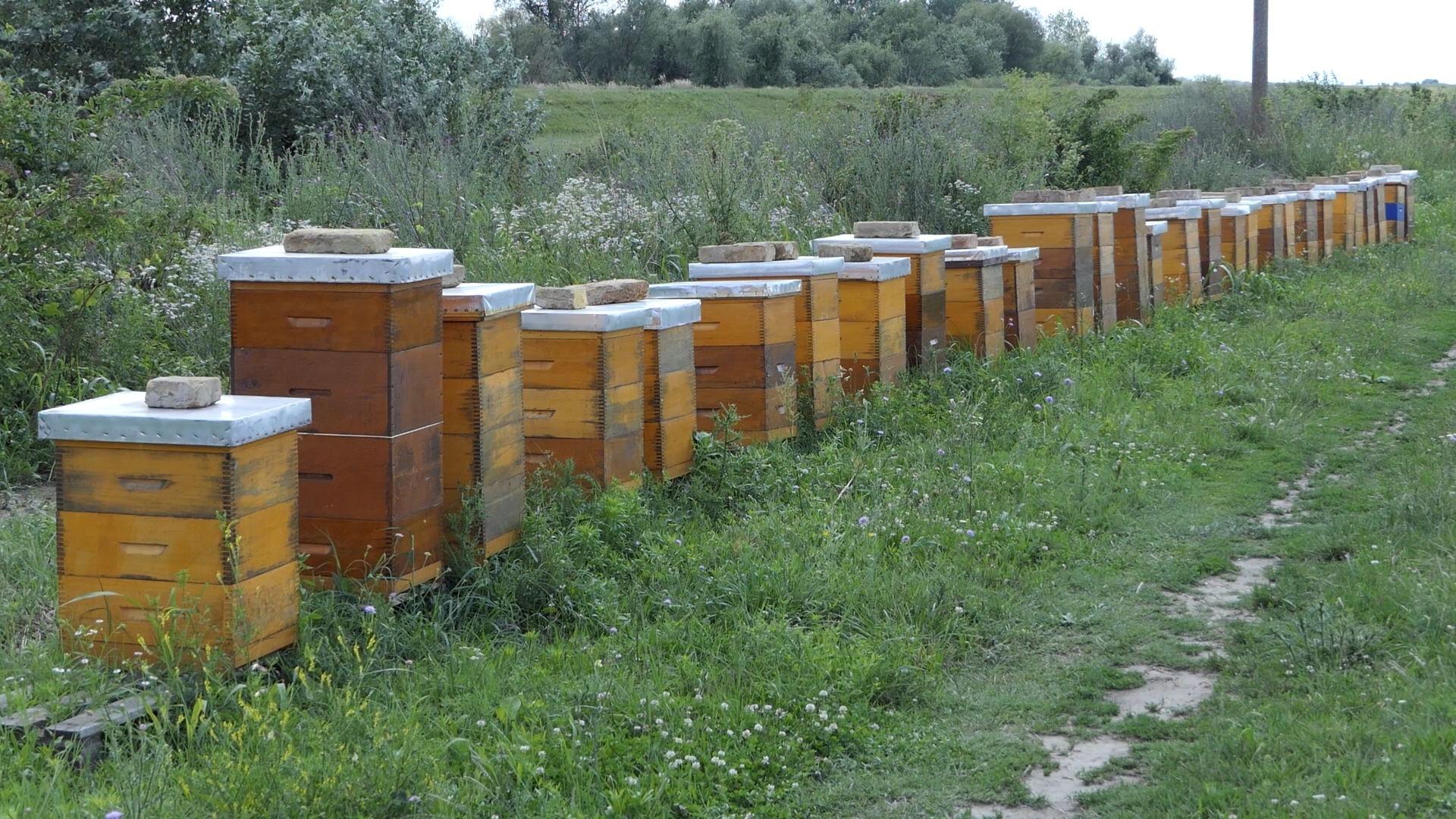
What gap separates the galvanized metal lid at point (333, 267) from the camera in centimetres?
381

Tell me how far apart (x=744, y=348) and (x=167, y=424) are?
3.09 meters

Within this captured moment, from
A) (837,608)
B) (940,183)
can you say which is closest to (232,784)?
(837,608)

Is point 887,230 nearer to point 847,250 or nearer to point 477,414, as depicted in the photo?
point 847,250

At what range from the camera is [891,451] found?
6285mm

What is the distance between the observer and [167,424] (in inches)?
130

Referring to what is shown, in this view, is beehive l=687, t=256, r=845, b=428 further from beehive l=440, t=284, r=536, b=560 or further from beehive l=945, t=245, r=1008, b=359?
beehive l=440, t=284, r=536, b=560

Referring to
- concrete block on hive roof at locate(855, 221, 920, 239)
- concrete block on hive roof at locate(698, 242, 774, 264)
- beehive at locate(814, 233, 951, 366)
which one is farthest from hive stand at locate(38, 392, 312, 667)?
concrete block on hive roof at locate(855, 221, 920, 239)

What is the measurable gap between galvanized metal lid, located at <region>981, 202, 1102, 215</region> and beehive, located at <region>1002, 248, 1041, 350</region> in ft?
1.66

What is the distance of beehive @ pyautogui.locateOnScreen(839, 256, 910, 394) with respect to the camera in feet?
22.7

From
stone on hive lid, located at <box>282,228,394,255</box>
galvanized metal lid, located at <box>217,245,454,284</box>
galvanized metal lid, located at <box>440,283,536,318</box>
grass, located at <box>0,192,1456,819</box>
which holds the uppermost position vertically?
stone on hive lid, located at <box>282,228,394,255</box>

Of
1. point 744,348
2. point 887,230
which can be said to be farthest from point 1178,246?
point 744,348

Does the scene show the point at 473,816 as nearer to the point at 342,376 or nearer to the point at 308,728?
the point at 308,728

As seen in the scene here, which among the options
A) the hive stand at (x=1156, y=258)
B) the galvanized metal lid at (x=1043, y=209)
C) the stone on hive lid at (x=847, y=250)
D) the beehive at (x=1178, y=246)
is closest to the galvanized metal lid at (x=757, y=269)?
the stone on hive lid at (x=847, y=250)

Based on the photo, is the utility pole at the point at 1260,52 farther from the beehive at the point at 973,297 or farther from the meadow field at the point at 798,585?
the beehive at the point at 973,297
